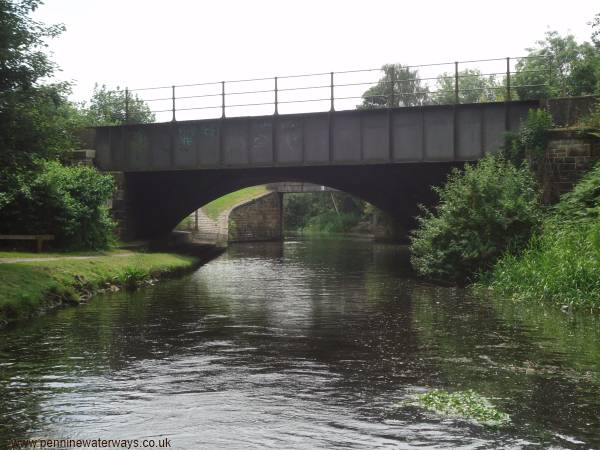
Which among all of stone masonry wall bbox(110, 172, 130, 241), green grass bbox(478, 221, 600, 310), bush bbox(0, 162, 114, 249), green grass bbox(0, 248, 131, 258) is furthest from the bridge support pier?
green grass bbox(478, 221, 600, 310)

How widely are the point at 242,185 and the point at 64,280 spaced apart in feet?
88.9

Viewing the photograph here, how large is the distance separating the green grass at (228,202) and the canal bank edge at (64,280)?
1221 inches

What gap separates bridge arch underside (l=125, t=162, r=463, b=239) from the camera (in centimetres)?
3956

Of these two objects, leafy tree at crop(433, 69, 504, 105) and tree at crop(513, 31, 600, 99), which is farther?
leafy tree at crop(433, 69, 504, 105)

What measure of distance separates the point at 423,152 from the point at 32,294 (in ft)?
64.3

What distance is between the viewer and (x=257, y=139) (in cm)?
3444

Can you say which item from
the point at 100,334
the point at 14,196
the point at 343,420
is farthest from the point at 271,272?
the point at 343,420

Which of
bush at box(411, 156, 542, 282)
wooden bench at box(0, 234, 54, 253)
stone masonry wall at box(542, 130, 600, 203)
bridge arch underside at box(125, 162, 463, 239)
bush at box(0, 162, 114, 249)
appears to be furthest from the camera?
bridge arch underside at box(125, 162, 463, 239)

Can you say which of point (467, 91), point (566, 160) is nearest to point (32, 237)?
point (566, 160)

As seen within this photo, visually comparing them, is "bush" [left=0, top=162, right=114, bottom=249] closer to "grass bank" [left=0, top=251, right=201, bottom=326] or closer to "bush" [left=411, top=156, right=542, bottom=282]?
"grass bank" [left=0, top=251, right=201, bottom=326]

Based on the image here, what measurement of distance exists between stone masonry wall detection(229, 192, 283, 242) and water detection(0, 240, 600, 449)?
1612 inches

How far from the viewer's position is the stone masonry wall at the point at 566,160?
25.9 m

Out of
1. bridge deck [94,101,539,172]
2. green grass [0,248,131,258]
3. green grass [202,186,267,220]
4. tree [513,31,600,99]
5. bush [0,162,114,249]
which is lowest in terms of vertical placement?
green grass [0,248,131,258]

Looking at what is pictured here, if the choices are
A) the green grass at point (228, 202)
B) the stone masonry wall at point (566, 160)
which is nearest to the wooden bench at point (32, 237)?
the stone masonry wall at point (566, 160)
